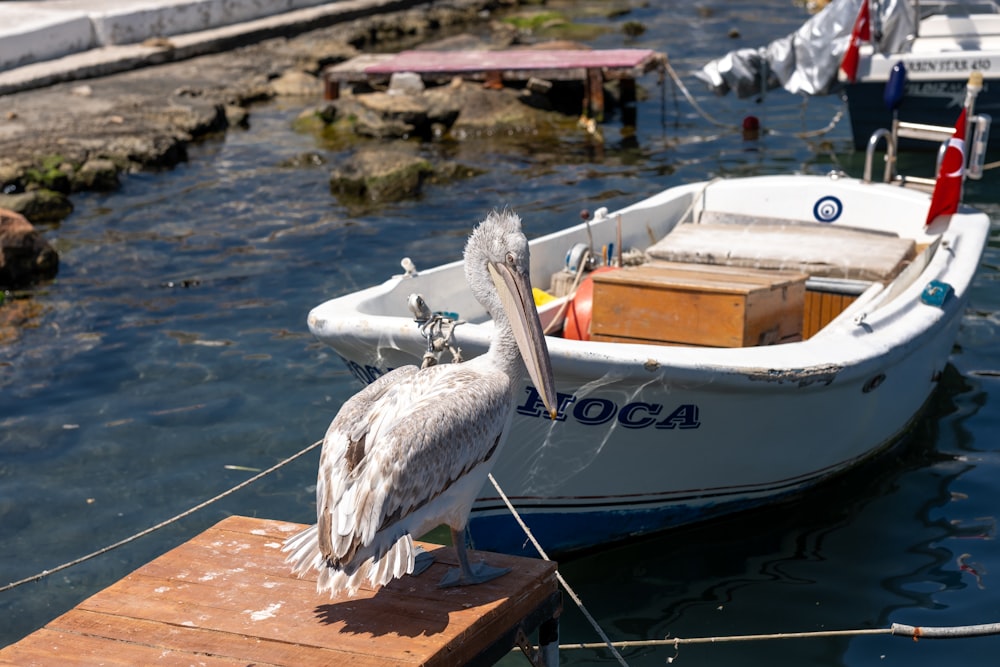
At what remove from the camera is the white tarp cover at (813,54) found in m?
14.5

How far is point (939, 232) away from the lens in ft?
27.6

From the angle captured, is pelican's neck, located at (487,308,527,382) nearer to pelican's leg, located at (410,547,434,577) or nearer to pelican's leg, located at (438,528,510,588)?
pelican's leg, located at (438,528,510,588)

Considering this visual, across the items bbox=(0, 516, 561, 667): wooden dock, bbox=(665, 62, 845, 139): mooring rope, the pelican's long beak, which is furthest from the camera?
bbox=(665, 62, 845, 139): mooring rope

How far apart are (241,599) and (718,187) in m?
6.13

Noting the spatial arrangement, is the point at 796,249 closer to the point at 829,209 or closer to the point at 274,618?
the point at 829,209

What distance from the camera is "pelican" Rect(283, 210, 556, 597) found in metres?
4.11

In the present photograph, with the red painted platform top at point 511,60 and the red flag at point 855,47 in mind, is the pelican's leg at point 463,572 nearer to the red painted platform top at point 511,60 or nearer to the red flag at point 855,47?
the red flag at point 855,47

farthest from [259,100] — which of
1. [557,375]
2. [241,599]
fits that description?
[241,599]

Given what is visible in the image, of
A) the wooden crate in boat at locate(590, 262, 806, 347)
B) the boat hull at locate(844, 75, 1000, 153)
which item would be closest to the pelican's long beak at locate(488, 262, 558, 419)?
the wooden crate in boat at locate(590, 262, 806, 347)

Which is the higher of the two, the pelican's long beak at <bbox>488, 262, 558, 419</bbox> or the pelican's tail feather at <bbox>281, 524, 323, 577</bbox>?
the pelican's long beak at <bbox>488, 262, 558, 419</bbox>

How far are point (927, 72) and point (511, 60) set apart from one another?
688 cm

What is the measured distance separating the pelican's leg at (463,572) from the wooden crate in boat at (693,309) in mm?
2519

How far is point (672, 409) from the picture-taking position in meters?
6.01

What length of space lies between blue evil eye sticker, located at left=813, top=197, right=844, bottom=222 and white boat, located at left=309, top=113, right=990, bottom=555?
103 centimetres
